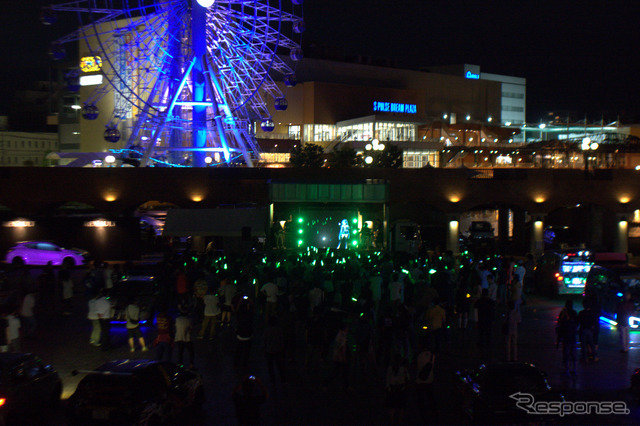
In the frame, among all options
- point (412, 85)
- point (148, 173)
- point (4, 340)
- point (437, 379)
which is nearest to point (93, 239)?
point (148, 173)

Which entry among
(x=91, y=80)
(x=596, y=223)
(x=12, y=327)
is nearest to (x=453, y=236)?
(x=596, y=223)

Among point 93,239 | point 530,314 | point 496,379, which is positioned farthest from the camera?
point 93,239

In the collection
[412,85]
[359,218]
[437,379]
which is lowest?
[437,379]

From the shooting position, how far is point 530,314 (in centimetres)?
1673

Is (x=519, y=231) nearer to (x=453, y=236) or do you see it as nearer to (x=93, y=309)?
(x=453, y=236)

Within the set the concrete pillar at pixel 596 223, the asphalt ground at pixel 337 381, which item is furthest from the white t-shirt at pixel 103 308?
the concrete pillar at pixel 596 223

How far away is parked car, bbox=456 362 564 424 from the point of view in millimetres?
7680

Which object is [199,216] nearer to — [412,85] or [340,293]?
[340,293]

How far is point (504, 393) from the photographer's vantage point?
784 cm

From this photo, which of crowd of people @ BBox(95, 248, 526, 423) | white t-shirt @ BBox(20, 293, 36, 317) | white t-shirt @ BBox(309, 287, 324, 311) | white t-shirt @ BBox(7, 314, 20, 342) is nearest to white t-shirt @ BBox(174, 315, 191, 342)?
crowd of people @ BBox(95, 248, 526, 423)

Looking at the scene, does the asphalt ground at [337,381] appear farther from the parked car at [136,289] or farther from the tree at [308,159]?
the tree at [308,159]

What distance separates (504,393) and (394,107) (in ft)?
222

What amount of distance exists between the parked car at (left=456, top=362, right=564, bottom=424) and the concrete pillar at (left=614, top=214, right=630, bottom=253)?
26890mm

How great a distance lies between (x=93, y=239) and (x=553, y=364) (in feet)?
76.2
